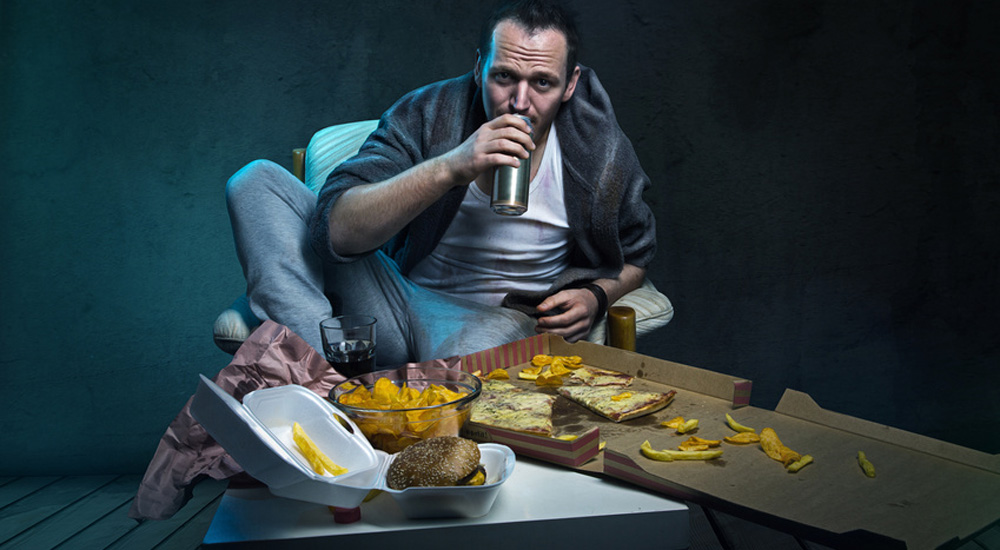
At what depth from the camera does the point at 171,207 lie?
95.7 inches

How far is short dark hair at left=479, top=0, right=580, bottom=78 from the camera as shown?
63.4 inches

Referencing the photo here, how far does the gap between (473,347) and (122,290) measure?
1.53m

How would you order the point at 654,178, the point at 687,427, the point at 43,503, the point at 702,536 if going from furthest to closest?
the point at 654,178 → the point at 43,503 → the point at 702,536 → the point at 687,427

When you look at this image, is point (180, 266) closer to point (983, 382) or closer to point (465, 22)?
point (465, 22)

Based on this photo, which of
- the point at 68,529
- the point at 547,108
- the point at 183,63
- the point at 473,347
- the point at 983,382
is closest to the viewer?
the point at 473,347

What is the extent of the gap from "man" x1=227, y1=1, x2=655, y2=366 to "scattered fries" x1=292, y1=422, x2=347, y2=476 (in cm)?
70

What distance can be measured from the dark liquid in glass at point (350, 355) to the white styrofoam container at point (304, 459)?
239 millimetres

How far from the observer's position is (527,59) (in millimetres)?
1584

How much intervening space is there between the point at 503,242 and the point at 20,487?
1925mm

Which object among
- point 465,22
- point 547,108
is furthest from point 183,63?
point 547,108

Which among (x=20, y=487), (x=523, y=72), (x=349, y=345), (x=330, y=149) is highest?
(x=523, y=72)

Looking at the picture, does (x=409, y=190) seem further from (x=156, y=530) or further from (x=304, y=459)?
(x=156, y=530)

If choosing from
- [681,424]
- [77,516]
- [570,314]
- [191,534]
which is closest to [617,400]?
[681,424]

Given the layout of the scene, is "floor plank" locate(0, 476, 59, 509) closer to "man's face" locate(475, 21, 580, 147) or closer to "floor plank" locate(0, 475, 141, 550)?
"floor plank" locate(0, 475, 141, 550)
